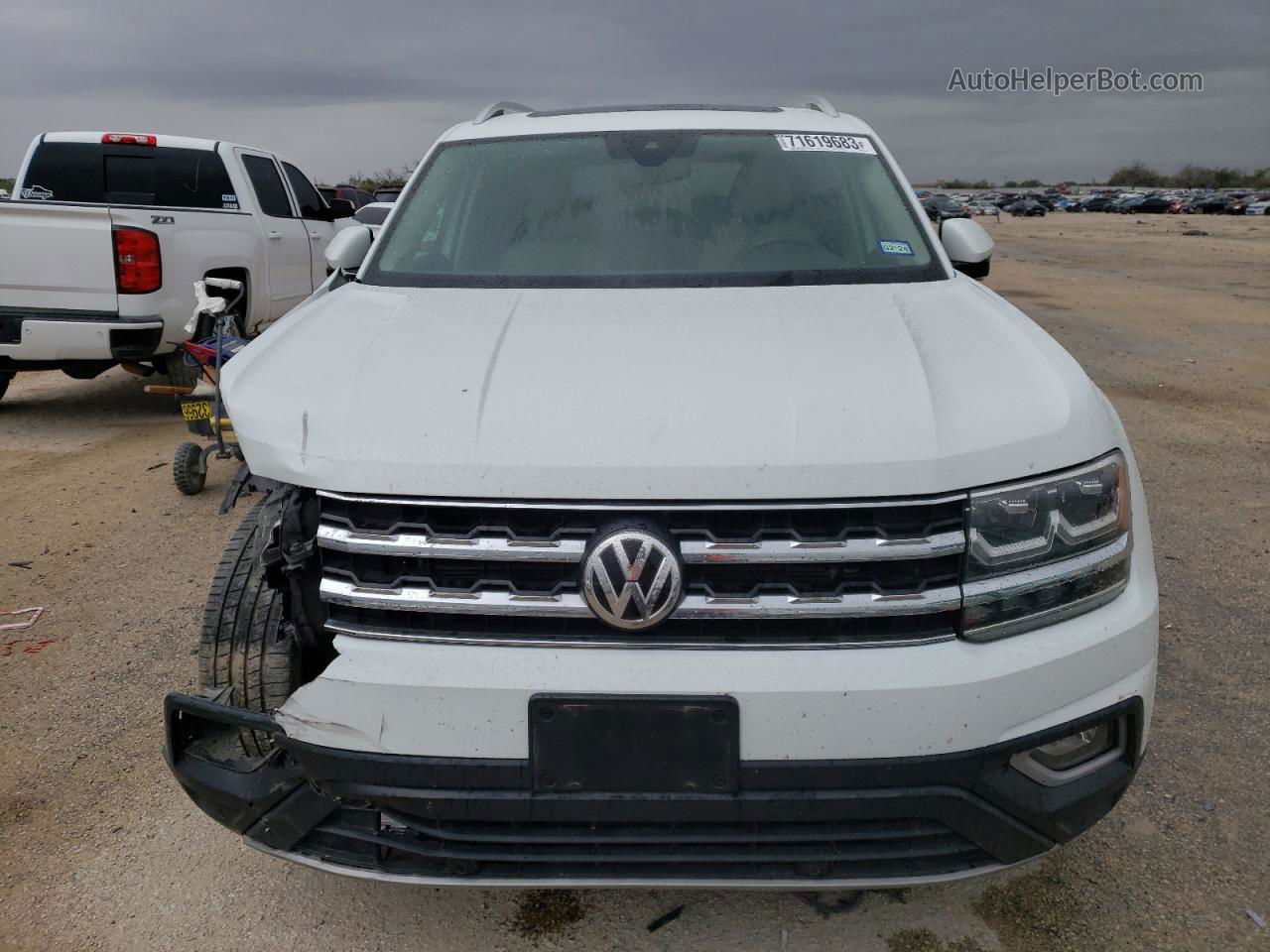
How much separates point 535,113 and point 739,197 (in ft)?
3.93

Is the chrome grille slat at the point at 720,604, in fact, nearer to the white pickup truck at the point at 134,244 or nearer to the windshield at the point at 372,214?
the white pickup truck at the point at 134,244

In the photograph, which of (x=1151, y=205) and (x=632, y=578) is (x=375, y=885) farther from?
(x=1151, y=205)

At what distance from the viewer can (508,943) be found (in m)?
2.29

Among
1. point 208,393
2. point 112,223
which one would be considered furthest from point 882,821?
point 112,223

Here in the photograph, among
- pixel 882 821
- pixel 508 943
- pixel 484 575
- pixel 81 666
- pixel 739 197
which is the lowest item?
pixel 81 666

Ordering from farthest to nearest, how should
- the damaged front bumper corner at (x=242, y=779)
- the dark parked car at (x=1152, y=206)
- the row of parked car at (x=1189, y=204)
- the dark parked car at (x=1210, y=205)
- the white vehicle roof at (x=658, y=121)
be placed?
the dark parked car at (x=1152, y=206) → the dark parked car at (x=1210, y=205) → the row of parked car at (x=1189, y=204) → the white vehicle roof at (x=658, y=121) → the damaged front bumper corner at (x=242, y=779)

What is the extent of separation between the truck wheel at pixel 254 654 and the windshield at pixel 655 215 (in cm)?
111

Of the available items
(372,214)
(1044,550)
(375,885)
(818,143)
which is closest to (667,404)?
(1044,550)

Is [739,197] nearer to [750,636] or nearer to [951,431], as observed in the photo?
[951,431]

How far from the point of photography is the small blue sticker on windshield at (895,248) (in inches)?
118

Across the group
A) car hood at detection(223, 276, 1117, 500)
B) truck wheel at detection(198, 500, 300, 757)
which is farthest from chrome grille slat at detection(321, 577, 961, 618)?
truck wheel at detection(198, 500, 300, 757)

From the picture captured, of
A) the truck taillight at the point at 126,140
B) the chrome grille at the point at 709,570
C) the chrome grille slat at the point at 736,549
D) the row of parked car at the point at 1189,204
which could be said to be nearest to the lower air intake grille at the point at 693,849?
the chrome grille at the point at 709,570

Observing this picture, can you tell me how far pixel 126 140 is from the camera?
25.7 feet

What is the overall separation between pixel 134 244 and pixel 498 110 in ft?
12.8
